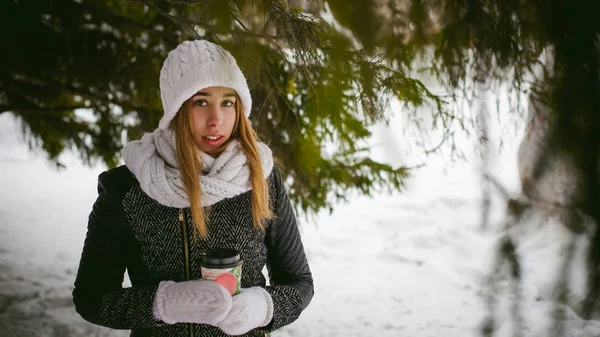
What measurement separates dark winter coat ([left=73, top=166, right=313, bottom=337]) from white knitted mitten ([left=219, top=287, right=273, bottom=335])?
0.06 metres

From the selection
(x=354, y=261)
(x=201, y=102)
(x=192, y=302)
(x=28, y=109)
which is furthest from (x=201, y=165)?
(x=354, y=261)

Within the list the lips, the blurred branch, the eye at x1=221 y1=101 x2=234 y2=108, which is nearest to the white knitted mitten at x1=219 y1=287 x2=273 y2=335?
the lips

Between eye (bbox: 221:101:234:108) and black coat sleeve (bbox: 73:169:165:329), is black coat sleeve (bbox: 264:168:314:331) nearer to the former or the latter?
eye (bbox: 221:101:234:108)

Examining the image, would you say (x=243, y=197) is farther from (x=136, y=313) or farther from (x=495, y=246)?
(x=495, y=246)

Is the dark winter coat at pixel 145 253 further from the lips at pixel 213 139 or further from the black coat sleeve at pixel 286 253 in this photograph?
the lips at pixel 213 139

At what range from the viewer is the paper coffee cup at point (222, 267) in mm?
1190

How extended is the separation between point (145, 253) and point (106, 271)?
0.12 metres

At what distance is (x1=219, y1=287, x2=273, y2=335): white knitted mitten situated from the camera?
4.10 feet

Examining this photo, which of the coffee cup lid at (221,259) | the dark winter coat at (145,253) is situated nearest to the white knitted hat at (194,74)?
the dark winter coat at (145,253)

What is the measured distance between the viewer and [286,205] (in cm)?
158

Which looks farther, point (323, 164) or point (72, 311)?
point (72, 311)

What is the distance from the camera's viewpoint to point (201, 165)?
1.44m

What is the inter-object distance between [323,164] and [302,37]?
2.19m

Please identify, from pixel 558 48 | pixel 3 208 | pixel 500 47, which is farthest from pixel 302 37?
pixel 3 208
